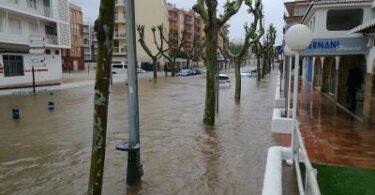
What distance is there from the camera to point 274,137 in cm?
1140

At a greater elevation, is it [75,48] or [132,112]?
[75,48]

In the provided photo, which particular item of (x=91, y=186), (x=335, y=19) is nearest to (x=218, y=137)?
(x=91, y=186)

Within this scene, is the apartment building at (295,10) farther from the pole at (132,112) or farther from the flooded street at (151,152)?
the pole at (132,112)

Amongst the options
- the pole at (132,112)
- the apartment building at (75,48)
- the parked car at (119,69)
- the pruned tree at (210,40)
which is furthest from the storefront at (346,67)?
the apartment building at (75,48)

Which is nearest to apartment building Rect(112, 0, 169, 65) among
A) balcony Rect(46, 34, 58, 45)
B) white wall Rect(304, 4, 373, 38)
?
balcony Rect(46, 34, 58, 45)

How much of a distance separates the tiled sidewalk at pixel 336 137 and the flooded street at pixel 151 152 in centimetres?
123

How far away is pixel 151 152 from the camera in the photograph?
9.88m

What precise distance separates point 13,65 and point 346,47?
1111 inches

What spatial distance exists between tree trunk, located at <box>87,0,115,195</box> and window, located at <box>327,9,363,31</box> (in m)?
12.3

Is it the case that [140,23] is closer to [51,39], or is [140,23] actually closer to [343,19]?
[51,39]

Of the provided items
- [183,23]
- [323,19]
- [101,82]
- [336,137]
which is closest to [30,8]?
[323,19]

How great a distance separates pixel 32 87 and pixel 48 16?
1275cm

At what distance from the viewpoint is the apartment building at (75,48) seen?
73.1 metres

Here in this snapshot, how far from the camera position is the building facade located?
12648 millimetres
